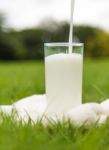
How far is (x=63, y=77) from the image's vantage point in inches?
96.2

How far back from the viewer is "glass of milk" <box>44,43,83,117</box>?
245cm

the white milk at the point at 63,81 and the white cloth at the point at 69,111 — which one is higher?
the white milk at the point at 63,81

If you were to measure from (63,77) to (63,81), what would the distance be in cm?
2

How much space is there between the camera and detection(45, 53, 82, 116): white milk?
2445 millimetres

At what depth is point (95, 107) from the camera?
2377 mm

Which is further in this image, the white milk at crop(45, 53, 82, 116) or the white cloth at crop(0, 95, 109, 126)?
the white milk at crop(45, 53, 82, 116)

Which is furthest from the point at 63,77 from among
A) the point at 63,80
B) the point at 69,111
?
the point at 69,111

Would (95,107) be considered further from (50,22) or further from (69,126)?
(50,22)

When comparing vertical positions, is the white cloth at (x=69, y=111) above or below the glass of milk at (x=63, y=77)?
below

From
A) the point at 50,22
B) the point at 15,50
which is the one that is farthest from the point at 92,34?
the point at 15,50

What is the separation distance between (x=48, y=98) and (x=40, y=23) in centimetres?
2122

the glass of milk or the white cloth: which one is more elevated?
the glass of milk

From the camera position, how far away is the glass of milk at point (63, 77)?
2447 mm

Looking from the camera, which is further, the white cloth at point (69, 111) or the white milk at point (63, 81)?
the white milk at point (63, 81)
